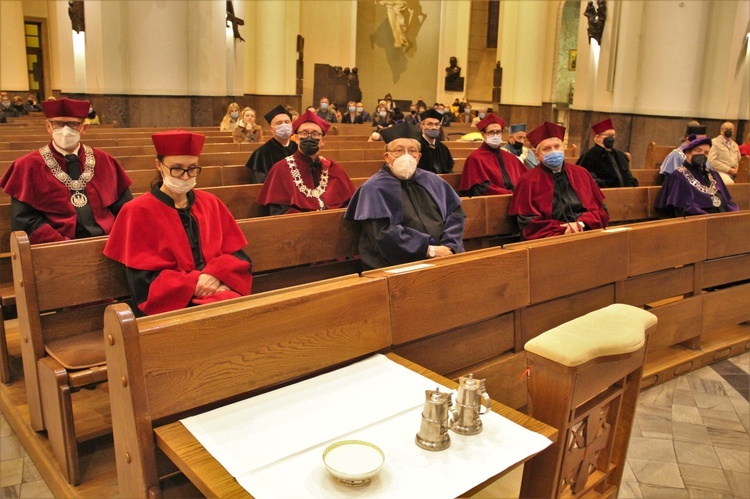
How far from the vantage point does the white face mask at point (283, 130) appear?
6152 millimetres

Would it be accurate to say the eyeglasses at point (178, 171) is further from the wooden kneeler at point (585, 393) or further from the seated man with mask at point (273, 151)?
the seated man with mask at point (273, 151)

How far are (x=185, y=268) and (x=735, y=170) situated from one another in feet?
27.1

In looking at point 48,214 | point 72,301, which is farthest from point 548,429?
point 48,214

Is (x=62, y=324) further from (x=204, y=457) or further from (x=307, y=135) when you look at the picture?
(x=307, y=135)

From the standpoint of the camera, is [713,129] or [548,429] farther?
[713,129]

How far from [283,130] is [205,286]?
3192 mm

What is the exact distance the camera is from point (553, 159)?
5285 millimetres

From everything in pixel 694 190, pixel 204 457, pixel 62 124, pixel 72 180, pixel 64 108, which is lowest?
pixel 204 457

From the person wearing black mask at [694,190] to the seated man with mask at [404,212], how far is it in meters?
2.60

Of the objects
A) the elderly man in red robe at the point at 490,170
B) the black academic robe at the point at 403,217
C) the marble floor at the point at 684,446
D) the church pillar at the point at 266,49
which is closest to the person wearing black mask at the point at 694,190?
the elderly man in red robe at the point at 490,170

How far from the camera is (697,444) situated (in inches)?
143

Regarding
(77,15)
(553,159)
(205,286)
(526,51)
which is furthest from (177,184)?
(526,51)

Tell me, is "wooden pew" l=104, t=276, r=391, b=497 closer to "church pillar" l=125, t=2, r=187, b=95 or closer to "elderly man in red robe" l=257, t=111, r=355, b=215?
"elderly man in red robe" l=257, t=111, r=355, b=215

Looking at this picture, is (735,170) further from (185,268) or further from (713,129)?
(185,268)
